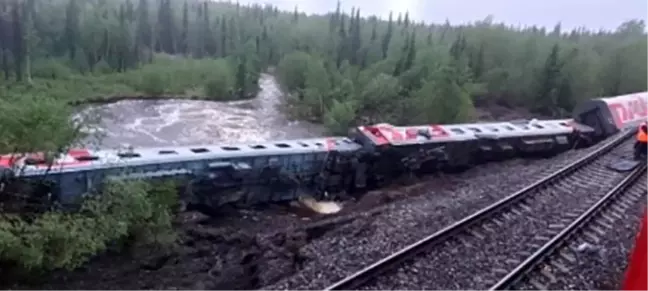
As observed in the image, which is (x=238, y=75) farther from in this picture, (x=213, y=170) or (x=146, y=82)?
(x=213, y=170)

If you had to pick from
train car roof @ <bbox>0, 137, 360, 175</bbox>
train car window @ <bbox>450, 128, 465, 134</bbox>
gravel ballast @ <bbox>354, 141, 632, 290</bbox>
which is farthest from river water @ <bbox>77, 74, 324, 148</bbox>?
Answer: gravel ballast @ <bbox>354, 141, 632, 290</bbox>

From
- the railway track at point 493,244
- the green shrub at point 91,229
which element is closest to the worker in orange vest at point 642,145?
the railway track at point 493,244

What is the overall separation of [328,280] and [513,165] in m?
12.4

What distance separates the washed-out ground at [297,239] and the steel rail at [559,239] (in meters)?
2.07

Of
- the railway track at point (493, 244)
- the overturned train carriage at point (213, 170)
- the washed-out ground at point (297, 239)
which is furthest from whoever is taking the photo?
the overturned train carriage at point (213, 170)

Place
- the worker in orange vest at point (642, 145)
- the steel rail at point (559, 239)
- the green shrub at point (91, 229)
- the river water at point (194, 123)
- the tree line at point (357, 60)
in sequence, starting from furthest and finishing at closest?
the tree line at point (357, 60) < the river water at point (194, 123) < the worker in orange vest at point (642, 145) < the green shrub at point (91, 229) < the steel rail at point (559, 239)

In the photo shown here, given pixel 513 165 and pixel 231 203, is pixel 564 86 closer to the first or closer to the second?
pixel 513 165

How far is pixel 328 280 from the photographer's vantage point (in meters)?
9.90

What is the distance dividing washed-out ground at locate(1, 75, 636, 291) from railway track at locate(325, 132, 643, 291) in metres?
0.49

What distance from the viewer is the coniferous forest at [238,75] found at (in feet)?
39.0

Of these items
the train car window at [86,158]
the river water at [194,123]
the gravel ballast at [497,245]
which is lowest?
the river water at [194,123]

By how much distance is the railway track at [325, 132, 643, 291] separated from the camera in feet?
31.9

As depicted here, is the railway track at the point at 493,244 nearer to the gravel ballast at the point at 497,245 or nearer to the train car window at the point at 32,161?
the gravel ballast at the point at 497,245

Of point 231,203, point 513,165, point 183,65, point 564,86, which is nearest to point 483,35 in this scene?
point 564,86
